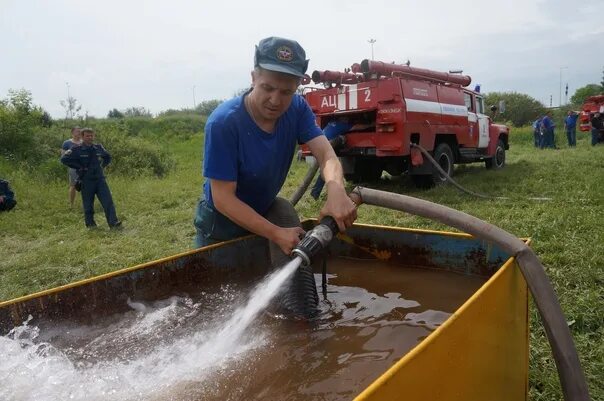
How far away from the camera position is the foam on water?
179 cm

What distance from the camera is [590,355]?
243 centimetres

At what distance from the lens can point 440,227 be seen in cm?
527

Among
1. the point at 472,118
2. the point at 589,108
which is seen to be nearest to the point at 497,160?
the point at 472,118

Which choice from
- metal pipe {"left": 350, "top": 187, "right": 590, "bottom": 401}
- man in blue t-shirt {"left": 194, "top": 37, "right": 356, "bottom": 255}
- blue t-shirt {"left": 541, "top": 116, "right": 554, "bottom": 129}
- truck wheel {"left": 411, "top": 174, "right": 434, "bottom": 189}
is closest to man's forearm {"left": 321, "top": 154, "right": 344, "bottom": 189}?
man in blue t-shirt {"left": 194, "top": 37, "right": 356, "bottom": 255}

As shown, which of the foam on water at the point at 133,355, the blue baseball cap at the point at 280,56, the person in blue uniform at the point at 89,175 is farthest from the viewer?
the person in blue uniform at the point at 89,175

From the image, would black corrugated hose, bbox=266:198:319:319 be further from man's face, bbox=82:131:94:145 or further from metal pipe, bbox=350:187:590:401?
man's face, bbox=82:131:94:145

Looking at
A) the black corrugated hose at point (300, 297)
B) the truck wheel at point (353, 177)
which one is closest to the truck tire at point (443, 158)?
the truck wheel at point (353, 177)

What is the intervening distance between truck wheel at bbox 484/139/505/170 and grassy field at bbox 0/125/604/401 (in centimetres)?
50

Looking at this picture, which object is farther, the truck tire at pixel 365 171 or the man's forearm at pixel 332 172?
the truck tire at pixel 365 171

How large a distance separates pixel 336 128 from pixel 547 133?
13265mm

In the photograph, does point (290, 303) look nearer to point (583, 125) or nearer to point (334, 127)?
point (334, 127)

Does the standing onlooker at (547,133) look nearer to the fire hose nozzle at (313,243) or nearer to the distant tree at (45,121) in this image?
the fire hose nozzle at (313,243)

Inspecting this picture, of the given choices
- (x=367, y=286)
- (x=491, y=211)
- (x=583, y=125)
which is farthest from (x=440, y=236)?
(x=583, y=125)

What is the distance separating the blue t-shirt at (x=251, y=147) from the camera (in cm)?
226
